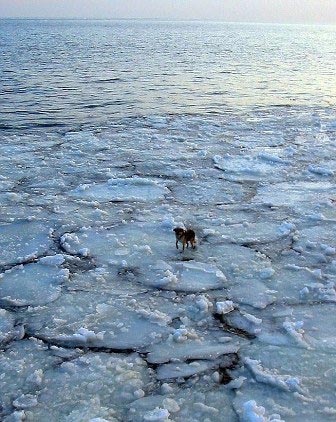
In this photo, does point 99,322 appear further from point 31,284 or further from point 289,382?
point 289,382

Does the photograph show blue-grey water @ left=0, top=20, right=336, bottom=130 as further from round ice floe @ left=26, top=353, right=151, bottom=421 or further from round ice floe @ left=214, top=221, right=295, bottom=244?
round ice floe @ left=26, top=353, right=151, bottom=421

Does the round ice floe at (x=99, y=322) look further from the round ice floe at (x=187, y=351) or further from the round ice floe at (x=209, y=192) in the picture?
the round ice floe at (x=209, y=192)

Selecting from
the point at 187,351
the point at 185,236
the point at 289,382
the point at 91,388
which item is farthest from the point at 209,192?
the point at 91,388

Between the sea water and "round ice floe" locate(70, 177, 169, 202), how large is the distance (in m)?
0.02

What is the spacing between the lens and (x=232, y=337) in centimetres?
284

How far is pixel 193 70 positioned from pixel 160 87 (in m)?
5.72

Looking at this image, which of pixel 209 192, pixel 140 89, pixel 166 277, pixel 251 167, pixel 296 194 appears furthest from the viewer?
pixel 140 89

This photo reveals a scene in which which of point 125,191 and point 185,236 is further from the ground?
point 185,236

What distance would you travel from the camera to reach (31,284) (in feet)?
11.3

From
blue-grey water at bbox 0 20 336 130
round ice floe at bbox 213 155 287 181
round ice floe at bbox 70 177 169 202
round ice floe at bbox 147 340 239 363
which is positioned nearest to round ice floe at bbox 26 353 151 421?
round ice floe at bbox 147 340 239 363

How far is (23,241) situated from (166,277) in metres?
1.47

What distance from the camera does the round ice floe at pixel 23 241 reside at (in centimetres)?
386

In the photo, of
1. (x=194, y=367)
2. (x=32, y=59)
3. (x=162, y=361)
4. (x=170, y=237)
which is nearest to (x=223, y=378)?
(x=194, y=367)

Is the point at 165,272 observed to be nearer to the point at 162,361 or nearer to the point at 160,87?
the point at 162,361
